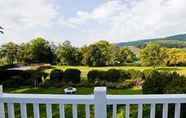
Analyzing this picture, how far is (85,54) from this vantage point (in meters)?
25.0

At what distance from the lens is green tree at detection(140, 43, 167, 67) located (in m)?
23.9

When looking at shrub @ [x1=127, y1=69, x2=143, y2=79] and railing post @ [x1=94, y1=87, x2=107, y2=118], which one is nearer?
railing post @ [x1=94, y1=87, x2=107, y2=118]

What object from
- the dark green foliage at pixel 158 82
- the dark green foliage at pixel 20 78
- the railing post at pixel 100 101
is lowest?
the dark green foliage at pixel 20 78

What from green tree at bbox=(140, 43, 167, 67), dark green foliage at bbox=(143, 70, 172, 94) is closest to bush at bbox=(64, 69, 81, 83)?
green tree at bbox=(140, 43, 167, 67)

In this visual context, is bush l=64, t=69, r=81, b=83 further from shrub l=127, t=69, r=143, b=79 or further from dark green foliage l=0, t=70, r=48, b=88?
shrub l=127, t=69, r=143, b=79

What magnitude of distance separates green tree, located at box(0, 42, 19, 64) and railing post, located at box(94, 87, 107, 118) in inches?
942

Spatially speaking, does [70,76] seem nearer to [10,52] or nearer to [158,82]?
[10,52]

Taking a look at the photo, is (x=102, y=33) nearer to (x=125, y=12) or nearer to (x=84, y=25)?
(x=84, y=25)

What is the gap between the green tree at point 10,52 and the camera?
25062mm

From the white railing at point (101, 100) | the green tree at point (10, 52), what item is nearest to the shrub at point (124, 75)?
the green tree at point (10, 52)

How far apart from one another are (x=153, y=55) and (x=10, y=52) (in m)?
11.3

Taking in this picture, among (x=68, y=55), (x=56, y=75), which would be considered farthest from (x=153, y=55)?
(x=56, y=75)

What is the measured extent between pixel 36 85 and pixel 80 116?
353 inches

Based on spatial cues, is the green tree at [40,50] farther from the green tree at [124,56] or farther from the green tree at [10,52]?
the green tree at [124,56]
